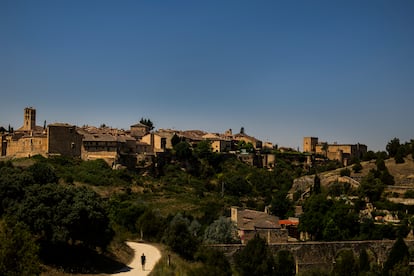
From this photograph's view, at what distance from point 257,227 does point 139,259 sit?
9.31 m

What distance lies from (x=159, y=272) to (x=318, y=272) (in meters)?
8.78

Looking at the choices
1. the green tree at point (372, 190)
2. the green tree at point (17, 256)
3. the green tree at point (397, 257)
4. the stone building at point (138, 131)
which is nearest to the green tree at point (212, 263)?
the green tree at point (17, 256)

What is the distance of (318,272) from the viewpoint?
2509cm

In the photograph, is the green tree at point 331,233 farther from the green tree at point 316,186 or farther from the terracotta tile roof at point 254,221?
the green tree at point 316,186

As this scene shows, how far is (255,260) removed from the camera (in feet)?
78.7

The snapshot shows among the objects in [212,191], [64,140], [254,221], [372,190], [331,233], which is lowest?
[331,233]

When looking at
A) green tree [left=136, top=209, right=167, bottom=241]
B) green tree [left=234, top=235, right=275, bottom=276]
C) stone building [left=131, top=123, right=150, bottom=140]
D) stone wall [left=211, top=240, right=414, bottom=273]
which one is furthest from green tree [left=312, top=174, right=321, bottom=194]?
stone building [left=131, top=123, right=150, bottom=140]

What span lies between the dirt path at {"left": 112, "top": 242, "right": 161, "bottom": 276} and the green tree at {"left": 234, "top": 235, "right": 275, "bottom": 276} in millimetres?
3815

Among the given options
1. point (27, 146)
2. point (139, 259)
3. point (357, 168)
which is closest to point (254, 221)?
point (139, 259)

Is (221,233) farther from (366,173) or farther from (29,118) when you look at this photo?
(29,118)

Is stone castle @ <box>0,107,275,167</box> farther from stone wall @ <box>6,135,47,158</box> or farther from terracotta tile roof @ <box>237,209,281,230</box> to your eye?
terracotta tile roof @ <box>237,209,281,230</box>

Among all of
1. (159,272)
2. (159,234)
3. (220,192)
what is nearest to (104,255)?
(159,272)

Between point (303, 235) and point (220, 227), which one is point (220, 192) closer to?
point (303, 235)

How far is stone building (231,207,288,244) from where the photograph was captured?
29.1 metres
